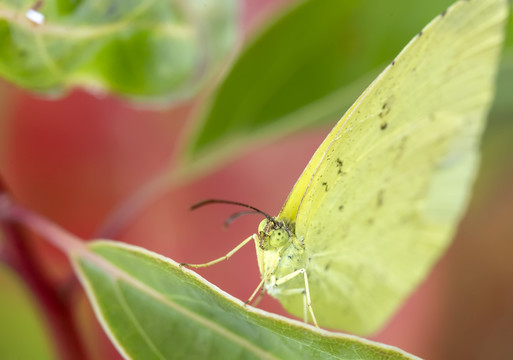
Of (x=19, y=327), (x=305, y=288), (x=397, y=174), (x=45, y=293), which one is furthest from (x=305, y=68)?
(x=19, y=327)

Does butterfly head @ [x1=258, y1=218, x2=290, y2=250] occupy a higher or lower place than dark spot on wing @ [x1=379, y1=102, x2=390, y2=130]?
lower

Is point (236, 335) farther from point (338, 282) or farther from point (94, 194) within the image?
point (94, 194)

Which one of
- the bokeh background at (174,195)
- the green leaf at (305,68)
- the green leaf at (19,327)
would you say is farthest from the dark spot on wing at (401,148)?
the green leaf at (19,327)

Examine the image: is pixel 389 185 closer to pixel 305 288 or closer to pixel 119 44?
pixel 305 288

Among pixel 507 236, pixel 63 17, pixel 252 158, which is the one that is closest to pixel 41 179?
pixel 252 158

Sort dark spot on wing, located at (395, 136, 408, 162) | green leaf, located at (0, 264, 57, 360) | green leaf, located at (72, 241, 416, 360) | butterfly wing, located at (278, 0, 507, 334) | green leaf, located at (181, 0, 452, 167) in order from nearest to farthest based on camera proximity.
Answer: green leaf, located at (72, 241, 416, 360)
butterfly wing, located at (278, 0, 507, 334)
dark spot on wing, located at (395, 136, 408, 162)
green leaf, located at (181, 0, 452, 167)
green leaf, located at (0, 264, 57, 360)

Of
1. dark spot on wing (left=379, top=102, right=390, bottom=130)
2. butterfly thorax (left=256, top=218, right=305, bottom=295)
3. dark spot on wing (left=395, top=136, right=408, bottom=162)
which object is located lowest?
butterfly thorax (left=256, top=218, right=305, bottom=295)

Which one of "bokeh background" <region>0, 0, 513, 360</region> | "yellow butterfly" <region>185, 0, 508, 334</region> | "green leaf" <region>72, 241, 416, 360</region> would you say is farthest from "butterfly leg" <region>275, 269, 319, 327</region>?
"bokeh background" <region>0, 0, 513, 360</region>

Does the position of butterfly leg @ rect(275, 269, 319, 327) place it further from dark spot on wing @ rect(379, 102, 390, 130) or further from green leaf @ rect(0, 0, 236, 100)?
green leaf @ rect(0, 0, 236, 100)
